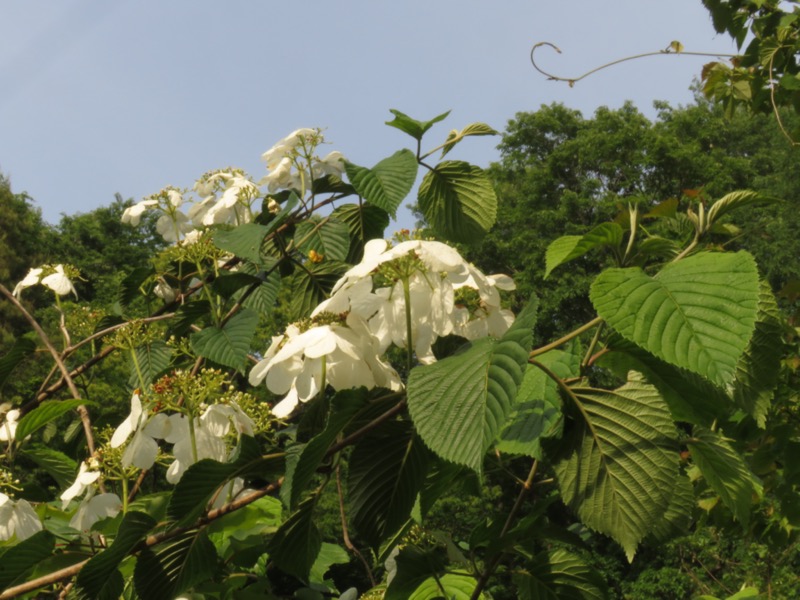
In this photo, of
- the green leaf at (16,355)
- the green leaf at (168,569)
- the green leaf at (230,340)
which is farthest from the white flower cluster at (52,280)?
the green leaf at (168,569)

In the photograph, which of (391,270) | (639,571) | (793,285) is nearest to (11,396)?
(639,571)

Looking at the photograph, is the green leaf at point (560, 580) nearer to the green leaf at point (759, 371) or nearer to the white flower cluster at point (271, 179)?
the green leaf at point (759, 371)

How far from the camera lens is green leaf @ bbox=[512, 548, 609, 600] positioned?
3.17ft

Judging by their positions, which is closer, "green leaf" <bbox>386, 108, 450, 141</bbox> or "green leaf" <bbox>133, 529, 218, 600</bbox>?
"green leaf" <bbox>133, 529, 218, 600</bbox>

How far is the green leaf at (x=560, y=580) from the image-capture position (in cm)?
97

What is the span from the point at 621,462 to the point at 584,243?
20cm

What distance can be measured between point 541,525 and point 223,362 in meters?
0.41

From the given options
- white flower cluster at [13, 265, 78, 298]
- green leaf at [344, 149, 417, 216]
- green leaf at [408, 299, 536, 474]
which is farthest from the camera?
white flower cluster at [13, 265, 78, 298]

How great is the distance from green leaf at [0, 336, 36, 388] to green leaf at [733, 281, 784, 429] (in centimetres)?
119

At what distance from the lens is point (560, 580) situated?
3.23 ft

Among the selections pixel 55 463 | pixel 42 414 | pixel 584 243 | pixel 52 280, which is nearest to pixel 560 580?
pixel 584 243

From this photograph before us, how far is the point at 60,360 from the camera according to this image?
1466mm

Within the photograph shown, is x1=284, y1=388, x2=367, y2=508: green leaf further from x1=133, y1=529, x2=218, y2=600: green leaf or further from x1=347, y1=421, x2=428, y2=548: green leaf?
x1=133, y1=529, x2=218, y2=600: green leaf

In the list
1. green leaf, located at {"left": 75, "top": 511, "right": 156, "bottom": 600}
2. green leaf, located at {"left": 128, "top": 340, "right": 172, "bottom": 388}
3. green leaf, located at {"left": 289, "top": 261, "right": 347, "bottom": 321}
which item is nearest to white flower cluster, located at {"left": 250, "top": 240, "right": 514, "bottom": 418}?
green leaf, located at {"left": 75, "top": 511, "right": 156, "bottom": 600}
